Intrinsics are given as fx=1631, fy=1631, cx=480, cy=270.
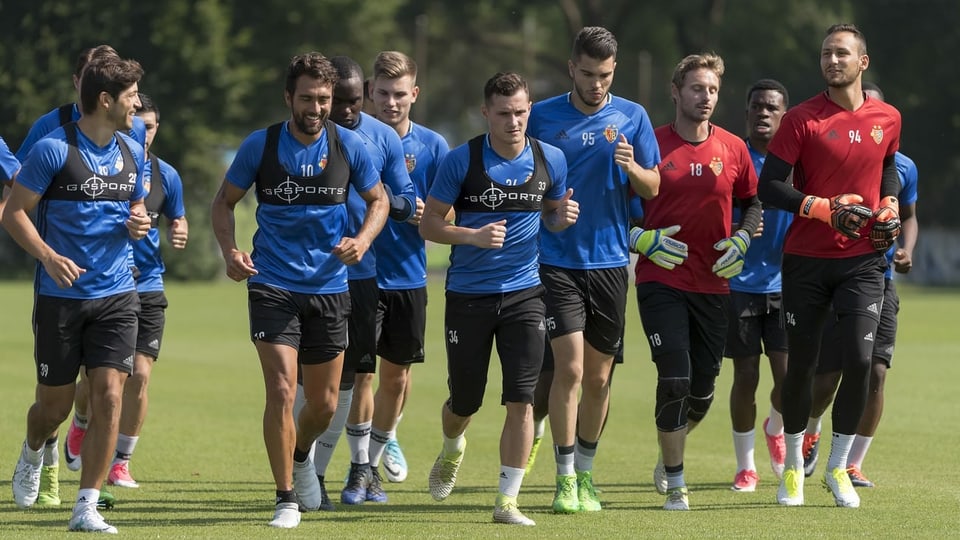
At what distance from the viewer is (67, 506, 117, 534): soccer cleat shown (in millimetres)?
8406

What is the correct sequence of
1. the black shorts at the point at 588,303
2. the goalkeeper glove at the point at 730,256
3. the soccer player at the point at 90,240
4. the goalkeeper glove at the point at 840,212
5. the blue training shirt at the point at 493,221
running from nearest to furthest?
the soccer player at the point at 90,240 → the blue training shirt at the point at 493,221 → the goalkeeper glove at the point at 840,212 → the black shorts at the point at 588,303 → the goalkeeper glove at the point at 730,256

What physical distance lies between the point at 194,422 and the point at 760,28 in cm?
4812

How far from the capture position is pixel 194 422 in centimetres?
1465

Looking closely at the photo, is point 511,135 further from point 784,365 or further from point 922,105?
point 922,105

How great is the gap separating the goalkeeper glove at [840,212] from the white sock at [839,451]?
3.98ft

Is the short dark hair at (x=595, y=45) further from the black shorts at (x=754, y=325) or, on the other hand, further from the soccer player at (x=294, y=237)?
the black shorts at (x=754, y=325)

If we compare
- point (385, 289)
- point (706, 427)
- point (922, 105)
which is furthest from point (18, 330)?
point (922, 105)

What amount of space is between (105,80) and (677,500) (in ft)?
13.3

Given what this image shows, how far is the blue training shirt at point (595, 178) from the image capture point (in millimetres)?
9742

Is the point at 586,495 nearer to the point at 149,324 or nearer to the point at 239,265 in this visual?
the point at 239,265

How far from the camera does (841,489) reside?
9547mm

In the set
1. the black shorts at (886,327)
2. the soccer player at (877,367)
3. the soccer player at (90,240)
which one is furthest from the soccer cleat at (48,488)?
the black shorts at (886,327)

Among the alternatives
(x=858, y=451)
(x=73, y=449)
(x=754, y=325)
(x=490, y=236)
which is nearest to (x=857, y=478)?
(x=858, y=451)

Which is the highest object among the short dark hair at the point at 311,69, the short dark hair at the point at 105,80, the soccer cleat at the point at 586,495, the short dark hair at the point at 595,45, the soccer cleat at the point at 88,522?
the short dark hair at the point at 595,45
